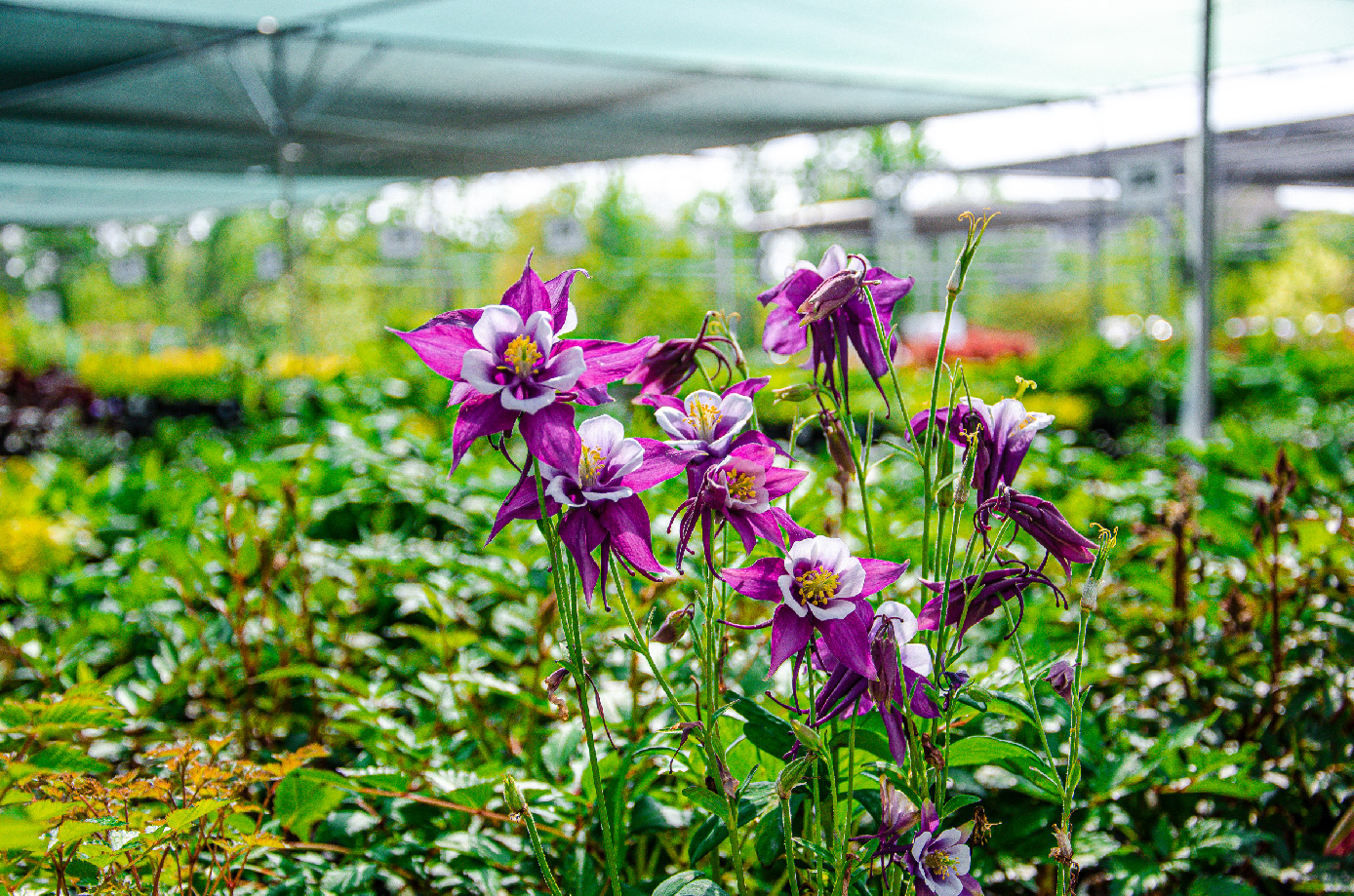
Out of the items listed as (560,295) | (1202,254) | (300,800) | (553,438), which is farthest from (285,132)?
(553,438)

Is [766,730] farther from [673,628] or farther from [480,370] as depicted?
[480,370]

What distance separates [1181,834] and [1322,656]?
44 centimetres

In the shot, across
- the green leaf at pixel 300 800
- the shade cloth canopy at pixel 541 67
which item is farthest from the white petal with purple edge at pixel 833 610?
the shade cloth canopy at pixel 541 67

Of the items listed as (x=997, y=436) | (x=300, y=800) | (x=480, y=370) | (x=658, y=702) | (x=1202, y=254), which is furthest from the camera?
(x=1202, y=254)

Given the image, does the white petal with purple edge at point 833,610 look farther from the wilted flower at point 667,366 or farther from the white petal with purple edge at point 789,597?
the wilted flower at point 667,366

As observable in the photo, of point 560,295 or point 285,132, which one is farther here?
point 285,132

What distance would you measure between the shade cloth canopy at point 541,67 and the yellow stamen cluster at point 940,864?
12.4 feet

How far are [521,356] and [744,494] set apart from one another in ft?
0.54

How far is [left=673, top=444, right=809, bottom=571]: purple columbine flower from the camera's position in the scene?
58 cm

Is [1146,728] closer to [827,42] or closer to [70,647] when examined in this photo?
[70,647]

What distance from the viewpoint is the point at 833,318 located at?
693 millimetres

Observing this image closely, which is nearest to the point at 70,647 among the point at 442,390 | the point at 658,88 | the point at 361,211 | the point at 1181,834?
the point at 1181,834

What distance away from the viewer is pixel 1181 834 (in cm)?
95

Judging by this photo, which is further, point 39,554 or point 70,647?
point 39,554
